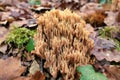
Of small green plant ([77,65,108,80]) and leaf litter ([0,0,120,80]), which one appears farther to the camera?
leaf litter ([0,0,120,80])

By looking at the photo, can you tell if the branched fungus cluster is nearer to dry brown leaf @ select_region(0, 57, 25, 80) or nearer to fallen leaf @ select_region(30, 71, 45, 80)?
fallen leaf @ select_region(30, 71, 45, 80)

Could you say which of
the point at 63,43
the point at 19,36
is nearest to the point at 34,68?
the point at 63,43

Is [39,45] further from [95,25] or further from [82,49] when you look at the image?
[95,25]

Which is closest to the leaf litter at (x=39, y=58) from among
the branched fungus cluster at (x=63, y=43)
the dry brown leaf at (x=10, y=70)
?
the dry brown leaf at (x=10, y=70)

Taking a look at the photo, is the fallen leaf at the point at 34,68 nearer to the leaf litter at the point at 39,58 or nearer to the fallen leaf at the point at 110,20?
the leaf litter at the point at 39,58

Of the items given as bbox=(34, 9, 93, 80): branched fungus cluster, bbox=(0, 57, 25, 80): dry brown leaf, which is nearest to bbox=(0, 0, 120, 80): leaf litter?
bbox=(0, 57, 25, 80): dry brown leaf

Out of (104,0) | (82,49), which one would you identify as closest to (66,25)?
(82,49)

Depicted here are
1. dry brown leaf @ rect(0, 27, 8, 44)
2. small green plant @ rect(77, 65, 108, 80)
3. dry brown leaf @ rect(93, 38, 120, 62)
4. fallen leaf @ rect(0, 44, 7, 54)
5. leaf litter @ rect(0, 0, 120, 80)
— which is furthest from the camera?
dry brown leaf @ rect(0, 27, 8, 44)
